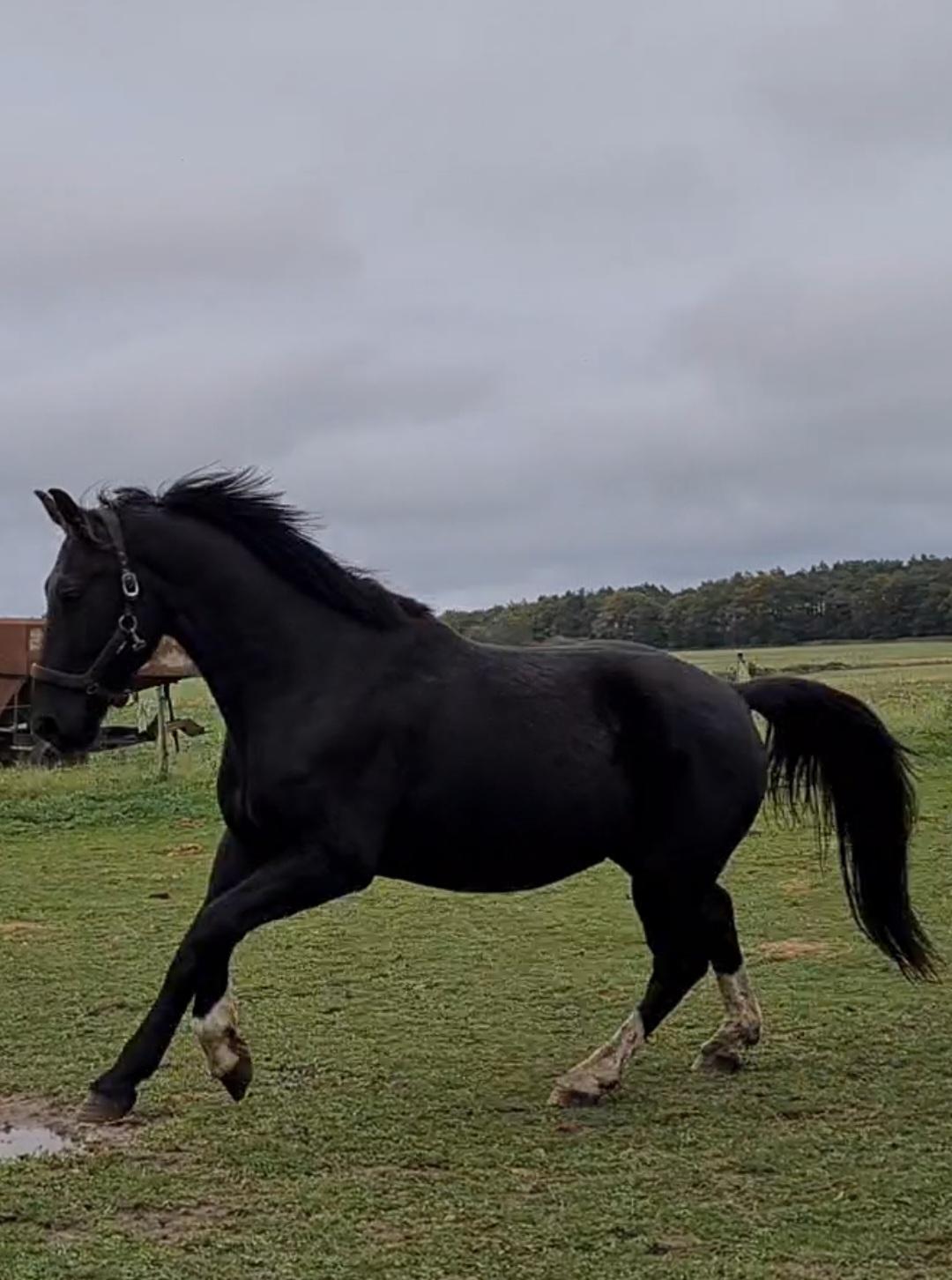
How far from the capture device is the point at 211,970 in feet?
15.4

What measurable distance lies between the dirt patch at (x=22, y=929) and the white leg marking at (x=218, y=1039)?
3.95m

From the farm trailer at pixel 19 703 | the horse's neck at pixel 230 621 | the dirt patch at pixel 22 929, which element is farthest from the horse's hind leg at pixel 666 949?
the farm trailer at pixel 19 703

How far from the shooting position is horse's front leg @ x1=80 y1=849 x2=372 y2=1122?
4660 millimetres

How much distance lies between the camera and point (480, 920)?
344 inches

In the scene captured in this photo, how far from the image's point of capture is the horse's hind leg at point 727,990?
5422 mm

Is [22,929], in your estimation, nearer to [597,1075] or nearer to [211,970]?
[211,970]

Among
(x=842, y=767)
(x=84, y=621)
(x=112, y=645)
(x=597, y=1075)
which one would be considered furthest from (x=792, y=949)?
(x=84, y=621)

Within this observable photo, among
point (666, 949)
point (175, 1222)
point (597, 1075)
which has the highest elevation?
point (666, 949)

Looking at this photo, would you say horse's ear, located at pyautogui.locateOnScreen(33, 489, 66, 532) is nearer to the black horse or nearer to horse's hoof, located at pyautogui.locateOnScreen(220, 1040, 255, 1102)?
the black horse

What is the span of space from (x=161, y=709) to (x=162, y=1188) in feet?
38.9

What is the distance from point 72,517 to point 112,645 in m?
0.43

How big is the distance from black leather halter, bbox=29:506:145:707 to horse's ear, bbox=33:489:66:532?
135 millimetres

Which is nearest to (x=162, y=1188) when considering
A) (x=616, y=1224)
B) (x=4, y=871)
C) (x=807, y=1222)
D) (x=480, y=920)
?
(x=616, y=1224)

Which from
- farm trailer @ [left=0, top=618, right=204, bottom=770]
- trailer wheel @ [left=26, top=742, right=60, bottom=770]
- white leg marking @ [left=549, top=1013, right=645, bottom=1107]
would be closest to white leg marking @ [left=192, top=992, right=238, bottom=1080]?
white leg marking @ [left=549, top=1013, right=645, bottom=1107]
